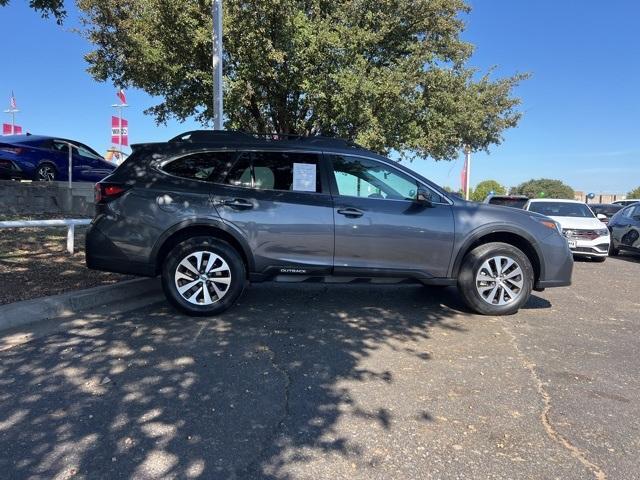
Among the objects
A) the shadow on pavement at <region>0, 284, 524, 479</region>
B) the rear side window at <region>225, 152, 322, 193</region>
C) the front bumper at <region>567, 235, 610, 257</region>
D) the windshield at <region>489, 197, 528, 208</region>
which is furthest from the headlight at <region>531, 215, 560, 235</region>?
the windshield at <region>489, 197, 528, 208</region>

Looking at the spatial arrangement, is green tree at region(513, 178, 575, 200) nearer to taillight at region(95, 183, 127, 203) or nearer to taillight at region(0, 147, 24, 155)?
taillight at region(0, 147, 24, 155)

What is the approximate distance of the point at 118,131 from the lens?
21156mm

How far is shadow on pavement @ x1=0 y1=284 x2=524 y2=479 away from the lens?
2912mm

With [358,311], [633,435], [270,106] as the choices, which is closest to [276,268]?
[358,311]

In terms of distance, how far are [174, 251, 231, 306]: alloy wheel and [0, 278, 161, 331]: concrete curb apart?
91 centimetres

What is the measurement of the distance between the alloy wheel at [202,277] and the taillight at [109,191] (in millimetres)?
1004

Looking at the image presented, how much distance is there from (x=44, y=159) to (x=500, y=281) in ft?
37.4

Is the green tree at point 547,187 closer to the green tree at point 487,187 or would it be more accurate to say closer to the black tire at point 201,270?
the green tree at point 487,187

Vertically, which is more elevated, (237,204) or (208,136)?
(208,136)

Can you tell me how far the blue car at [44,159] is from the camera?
1245 centimetres

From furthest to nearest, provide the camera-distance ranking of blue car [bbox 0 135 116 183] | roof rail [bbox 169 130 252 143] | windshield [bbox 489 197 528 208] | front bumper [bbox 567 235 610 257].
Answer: windshield [bbox 489 197 528 208] → blue car [bbox 0 135 116 183] → front bumper [bbox 567 235 610 257] → roof rail [bbox 169 130 252 143]

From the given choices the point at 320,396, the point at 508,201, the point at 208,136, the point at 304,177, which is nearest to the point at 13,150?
the point at 208,136

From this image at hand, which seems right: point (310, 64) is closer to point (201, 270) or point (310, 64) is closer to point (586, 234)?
point (586, 234)

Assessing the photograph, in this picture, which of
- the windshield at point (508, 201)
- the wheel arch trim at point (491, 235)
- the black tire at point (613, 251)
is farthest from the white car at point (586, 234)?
the wheel arch trim at point (491, 235)
